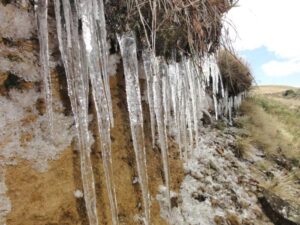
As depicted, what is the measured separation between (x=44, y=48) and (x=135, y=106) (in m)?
0.80

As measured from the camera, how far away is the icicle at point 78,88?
7.76ft

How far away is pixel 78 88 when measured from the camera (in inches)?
94.6

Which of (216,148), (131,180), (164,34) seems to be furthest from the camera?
(216,148)

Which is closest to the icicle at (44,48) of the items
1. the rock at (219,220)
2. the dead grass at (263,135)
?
the rock at (219,220)

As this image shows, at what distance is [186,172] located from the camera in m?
3.78

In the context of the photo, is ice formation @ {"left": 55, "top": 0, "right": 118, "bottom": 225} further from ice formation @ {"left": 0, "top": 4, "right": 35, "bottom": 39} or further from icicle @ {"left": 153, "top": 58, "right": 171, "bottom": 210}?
icicle @ {"left": 153, "top": 58, "right": 171, "bottom": 210}

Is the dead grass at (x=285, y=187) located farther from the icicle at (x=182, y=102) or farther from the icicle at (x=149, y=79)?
the icicle at (x=149, y=79)

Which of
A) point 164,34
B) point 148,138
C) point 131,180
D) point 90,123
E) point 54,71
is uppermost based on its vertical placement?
point 164,34

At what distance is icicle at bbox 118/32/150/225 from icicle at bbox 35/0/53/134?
2.06 feet

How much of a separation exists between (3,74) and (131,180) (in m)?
1.13

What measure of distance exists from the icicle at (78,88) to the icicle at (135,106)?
1.38ft

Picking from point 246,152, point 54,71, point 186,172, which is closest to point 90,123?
point 54,71

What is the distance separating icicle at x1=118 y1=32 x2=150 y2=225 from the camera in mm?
2759

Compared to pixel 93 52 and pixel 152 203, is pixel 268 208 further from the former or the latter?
pixel 93 52
